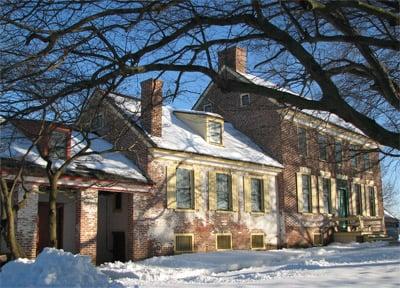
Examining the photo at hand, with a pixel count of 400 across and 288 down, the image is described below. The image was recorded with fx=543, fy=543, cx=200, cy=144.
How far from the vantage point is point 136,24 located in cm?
870

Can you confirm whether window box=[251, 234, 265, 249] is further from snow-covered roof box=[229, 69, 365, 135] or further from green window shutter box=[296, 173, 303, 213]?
snow-covered roof box=[229, 69, 365, 135]

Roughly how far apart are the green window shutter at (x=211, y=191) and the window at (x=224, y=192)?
405mm

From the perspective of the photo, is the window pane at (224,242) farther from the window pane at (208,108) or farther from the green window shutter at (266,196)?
the window pane at (208,108)

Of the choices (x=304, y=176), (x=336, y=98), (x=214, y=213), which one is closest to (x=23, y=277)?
(x=336, y=98)

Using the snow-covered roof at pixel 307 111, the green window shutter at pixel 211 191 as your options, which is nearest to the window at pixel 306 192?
the snow-covered roof at pixel 307 111

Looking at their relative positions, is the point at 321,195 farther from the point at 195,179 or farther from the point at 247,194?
the point at 195,179

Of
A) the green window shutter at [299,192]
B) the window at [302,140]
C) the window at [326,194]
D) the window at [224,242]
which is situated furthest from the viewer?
the window at [326,194]

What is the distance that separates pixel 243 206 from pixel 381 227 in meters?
15.4

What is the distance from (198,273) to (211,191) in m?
7.47

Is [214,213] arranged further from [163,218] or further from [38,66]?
[38,66]

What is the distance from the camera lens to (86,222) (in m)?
18.9

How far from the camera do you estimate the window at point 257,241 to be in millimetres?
25427

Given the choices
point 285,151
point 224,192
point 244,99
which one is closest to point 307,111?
point 285,151

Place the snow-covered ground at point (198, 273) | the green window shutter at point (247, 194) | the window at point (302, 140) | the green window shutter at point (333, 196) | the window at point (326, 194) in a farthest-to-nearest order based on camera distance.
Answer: the green window shutter at point (333, 196), the window at point (326, 194), the window at point (302, 140), the green window shutter at point (247, 194), the snow-covered ground at point (198, 273)
